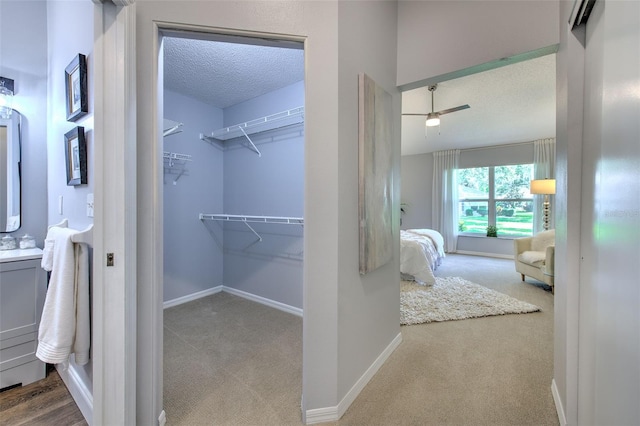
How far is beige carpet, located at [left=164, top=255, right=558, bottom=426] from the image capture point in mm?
1487

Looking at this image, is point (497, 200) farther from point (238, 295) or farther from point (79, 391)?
point (79, 391)

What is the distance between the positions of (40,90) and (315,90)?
2.22 metres

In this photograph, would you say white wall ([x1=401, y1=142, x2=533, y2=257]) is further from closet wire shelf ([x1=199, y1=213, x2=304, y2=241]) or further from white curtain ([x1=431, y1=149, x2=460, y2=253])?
closet wire shelf ([x1=199, y1=213, x2=304, y2=241])

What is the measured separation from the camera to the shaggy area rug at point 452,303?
9.17 ft

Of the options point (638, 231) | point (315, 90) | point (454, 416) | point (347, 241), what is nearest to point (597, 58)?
point (638, 231)

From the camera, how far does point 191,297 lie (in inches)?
128

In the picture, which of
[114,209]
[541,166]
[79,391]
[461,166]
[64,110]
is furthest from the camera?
[461,166]

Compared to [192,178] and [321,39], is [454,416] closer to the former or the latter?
[321,39]

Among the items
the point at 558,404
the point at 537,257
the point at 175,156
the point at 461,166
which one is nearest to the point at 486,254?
the point at 461,166

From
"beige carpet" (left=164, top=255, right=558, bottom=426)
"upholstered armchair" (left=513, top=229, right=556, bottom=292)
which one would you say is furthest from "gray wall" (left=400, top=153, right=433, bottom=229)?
"beige carpet" (left=164, top=255, right=558, bottom=426)

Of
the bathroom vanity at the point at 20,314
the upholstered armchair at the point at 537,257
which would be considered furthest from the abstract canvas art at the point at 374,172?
the upholstered armchair at the point at 537,257

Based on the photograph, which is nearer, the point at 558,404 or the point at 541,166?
the point at 558,404

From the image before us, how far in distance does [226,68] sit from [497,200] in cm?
629

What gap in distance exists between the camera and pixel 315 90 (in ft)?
4.64
